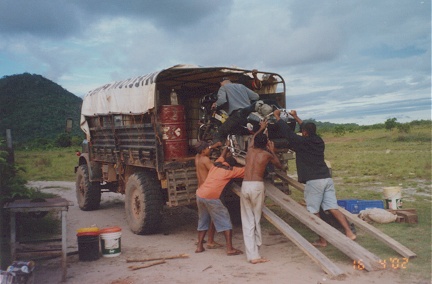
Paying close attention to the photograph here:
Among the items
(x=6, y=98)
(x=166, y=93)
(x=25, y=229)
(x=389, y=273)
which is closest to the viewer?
(x=389, y=273)

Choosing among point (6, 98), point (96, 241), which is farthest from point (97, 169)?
point (6, 98)

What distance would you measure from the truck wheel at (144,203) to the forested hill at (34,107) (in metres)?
38.7

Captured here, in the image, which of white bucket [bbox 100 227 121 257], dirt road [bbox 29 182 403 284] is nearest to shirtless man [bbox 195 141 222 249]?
dirt road [bbox 29 182 403 284]

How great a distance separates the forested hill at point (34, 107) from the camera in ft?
164

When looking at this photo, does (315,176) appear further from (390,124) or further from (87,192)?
(390,124)

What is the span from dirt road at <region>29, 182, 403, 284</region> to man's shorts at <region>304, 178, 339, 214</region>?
29.1 inches

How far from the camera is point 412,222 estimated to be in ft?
26.1

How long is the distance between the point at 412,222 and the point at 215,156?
3.71 metres

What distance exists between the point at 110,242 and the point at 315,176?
11.2 feet

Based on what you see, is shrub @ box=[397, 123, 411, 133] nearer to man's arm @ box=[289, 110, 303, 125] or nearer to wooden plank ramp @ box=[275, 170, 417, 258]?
man's arm @ box=[289, 110, 303, 125]

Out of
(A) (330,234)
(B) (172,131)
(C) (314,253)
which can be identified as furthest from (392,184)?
(C) (314,253)

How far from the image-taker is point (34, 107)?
56625mm

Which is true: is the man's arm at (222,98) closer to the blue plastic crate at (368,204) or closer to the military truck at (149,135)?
the military truck at (149,135)

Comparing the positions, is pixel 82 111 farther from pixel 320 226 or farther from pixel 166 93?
pixel 320 226
